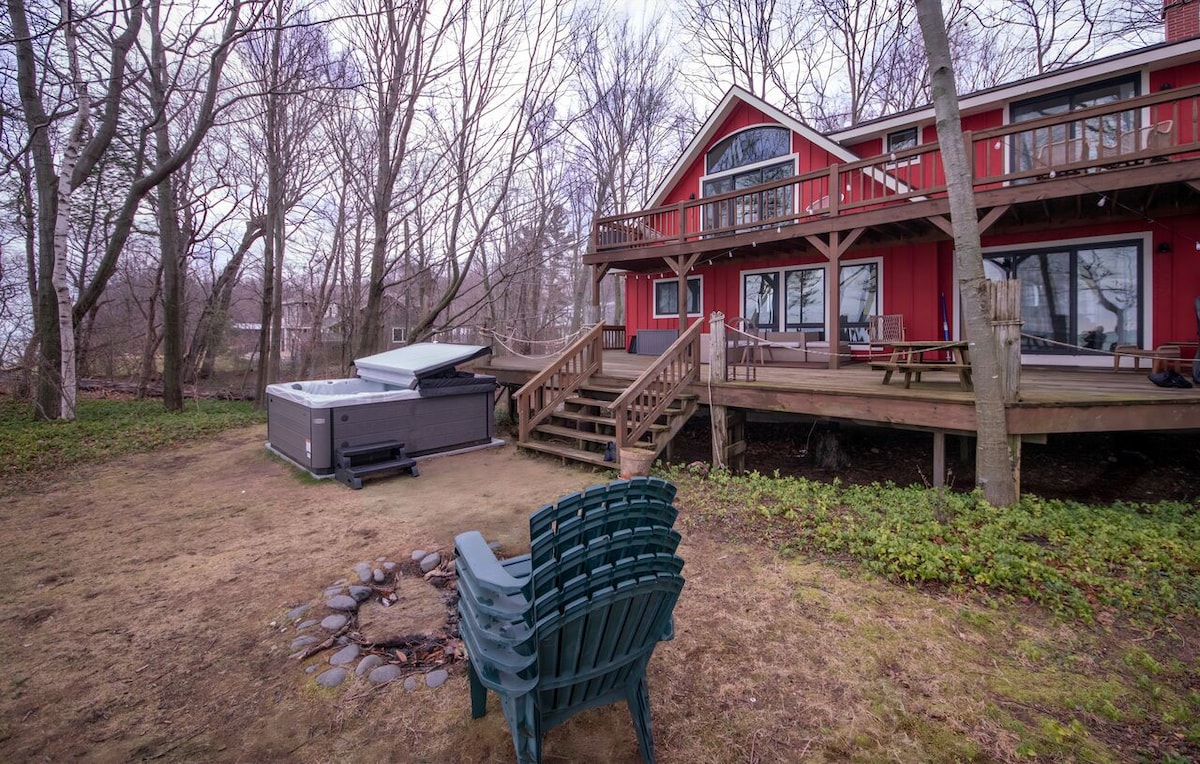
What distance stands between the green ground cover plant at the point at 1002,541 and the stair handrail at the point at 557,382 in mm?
3066

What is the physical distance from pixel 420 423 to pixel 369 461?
825 millimetres

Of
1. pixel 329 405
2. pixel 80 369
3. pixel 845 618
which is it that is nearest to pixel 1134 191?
pixel 845 618

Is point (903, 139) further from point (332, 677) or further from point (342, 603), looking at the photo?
point (332, 677)

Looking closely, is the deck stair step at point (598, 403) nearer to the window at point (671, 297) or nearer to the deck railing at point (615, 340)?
the window at point (671, 297)

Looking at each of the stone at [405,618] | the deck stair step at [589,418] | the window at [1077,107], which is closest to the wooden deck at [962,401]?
the deck stair step at [589,418]

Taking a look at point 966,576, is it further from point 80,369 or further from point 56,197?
point 80,369

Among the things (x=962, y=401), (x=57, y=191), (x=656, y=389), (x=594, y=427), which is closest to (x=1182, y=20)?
(x=962, y=401)

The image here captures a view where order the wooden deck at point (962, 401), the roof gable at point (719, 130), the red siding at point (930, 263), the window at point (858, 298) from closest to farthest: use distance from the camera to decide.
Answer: the wooden deck at point (962, 401) < the red siding at point (930, 263) < the window at point (858, 298) < the roof gable at point (719, 130)

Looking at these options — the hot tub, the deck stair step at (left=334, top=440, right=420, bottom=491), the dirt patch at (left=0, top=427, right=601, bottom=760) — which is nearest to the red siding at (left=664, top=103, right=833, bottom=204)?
the hot tub

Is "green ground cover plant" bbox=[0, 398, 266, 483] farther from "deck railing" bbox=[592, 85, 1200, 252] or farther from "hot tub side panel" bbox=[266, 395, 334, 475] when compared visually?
"deck railing" bbox=[592, 85, 1200, 252]

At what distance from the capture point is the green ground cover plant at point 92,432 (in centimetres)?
678

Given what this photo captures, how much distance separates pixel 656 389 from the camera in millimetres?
6824

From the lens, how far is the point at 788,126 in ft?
38.1

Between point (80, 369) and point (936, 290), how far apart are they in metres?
20.8
